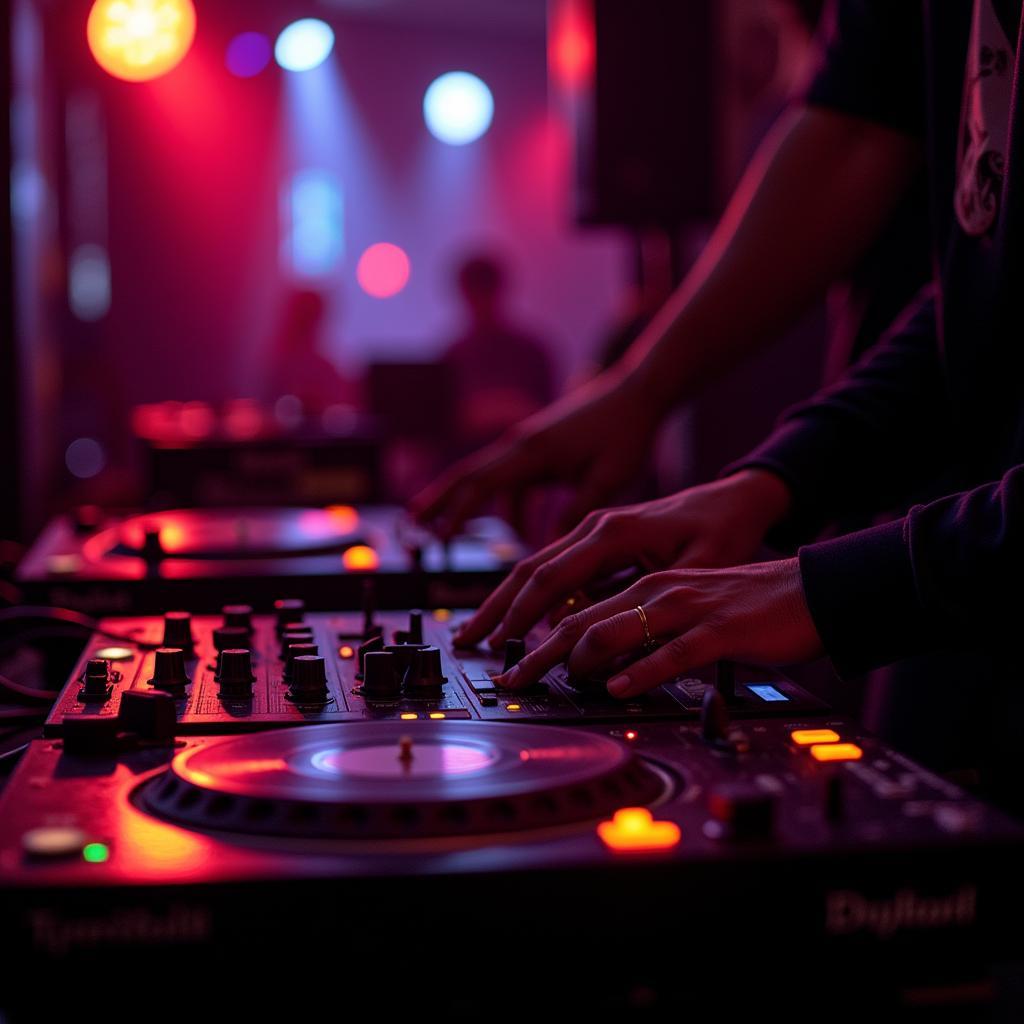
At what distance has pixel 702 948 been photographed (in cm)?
58

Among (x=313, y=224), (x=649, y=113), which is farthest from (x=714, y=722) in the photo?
(x=313, y=224)

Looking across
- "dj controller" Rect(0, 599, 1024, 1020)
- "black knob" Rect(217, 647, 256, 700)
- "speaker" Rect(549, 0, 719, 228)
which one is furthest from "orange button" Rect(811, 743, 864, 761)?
"speaker" Rect(549, 0, 719, 228)

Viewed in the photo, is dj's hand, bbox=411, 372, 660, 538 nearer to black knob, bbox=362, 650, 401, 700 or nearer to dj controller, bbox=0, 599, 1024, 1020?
black knob, bbox=362, 650, 401, 700

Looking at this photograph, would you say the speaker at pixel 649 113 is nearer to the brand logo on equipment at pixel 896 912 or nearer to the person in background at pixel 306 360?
the brand logo on equipment at pixel 896 912

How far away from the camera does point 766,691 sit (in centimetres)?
92

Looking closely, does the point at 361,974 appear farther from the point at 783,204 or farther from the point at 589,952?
the point at 783,204

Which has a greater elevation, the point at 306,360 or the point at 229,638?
the point at 306,360

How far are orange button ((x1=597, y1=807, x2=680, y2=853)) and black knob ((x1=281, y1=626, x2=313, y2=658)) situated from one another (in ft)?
1.50

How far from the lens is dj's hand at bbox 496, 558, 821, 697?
2.83 feet

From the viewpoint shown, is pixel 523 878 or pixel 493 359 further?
pixel 493 359

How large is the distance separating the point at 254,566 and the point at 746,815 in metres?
1.06

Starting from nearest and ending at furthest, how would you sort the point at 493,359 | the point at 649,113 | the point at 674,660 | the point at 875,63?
1. the point at 674,660
2. the point at 875,63
3. the point at 649,113
4. the point at 493,359

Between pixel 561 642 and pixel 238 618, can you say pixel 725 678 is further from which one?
pixel 238 618

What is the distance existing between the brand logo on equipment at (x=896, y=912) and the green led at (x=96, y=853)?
1.00 ft
